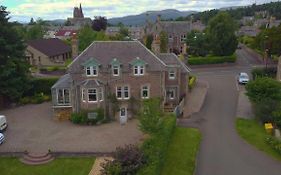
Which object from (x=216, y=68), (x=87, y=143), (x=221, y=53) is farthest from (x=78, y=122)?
(x=221, y=53)

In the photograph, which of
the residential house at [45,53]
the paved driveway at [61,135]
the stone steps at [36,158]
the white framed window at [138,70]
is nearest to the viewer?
the stone steps at [36,158]

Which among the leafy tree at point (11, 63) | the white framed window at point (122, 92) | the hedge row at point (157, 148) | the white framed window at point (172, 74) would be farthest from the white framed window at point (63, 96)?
the hedge row at point (157, 148)

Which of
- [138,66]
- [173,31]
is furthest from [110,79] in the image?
[173,31]

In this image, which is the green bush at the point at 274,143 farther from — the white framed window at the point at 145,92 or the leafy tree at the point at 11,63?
the leafy tree at the point at 11,63

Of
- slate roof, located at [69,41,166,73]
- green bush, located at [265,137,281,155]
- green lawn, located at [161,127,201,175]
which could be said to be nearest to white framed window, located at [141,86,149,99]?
slate roof, located at [69,41,166,73]

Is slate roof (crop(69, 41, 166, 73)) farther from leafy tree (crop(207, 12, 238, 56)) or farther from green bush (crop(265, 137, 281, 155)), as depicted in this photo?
leafy tree (crop(207, 12, 238, 56))

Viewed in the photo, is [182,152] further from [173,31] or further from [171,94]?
[173,31]

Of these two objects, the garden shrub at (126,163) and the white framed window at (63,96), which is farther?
the white framed window at (63,96)

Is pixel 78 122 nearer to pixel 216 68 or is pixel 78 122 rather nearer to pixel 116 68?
pixel 116 68
